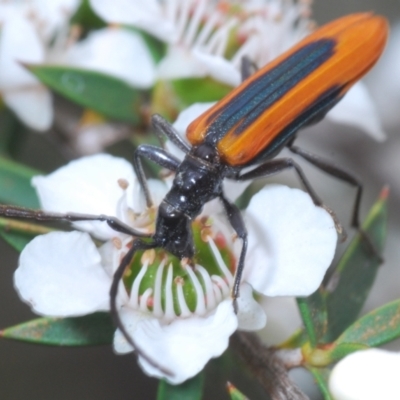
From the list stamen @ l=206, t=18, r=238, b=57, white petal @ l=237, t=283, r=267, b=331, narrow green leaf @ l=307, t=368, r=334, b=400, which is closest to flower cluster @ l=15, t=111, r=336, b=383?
white petal @ l=237, t=283, r=267, b=331

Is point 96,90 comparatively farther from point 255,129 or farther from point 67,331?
point 67,331

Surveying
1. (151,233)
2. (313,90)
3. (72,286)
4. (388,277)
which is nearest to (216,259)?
(151,233)

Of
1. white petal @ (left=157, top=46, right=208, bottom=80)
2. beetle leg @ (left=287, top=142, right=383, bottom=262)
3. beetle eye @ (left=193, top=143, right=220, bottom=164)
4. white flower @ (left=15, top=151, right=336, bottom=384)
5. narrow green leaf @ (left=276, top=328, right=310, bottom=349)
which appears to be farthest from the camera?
white petal @ (left=157, top=46, right=208, bottom=80)

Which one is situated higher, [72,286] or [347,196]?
[72,286]

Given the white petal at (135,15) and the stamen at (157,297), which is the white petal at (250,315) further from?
the white petal at (135,15)

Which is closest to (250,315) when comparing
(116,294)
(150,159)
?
(116,294)

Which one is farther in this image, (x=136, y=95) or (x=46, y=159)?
(x=46, y=159)

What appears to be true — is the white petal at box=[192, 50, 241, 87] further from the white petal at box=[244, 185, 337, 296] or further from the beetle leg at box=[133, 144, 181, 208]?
the white petal at box=[244, 185, 337, 296]

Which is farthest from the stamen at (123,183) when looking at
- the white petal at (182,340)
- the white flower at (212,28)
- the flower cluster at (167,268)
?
the white flower at (212,28)

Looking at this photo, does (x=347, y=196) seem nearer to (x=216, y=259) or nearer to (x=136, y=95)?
(x=136, y=95)
